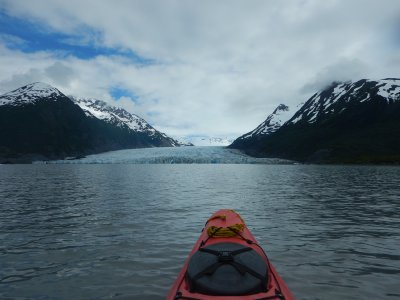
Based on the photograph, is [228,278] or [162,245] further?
[162,245]

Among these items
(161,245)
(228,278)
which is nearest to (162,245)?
(161,245)

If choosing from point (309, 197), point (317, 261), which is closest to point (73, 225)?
point (317, 261)

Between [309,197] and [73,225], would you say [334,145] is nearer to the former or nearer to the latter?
[309,197]

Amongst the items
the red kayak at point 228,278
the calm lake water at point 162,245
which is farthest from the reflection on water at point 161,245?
the red kayak at point 228,278

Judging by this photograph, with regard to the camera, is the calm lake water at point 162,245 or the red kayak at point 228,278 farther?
the calm lake water at point 162,245

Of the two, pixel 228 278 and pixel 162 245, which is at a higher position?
pixel 228 278

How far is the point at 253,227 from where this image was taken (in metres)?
19.3

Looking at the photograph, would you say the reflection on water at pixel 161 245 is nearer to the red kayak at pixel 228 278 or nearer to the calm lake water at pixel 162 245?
the calm lake water at pixel 162 245

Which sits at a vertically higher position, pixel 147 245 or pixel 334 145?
pixel 334 145

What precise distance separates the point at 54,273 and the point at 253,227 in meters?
10.8

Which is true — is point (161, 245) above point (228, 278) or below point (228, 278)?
below

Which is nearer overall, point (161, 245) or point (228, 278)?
point (228, 278)

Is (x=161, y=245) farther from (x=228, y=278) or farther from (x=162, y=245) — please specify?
(x=228, y=278)

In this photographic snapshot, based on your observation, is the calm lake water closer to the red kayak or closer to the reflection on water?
the reflection on water
